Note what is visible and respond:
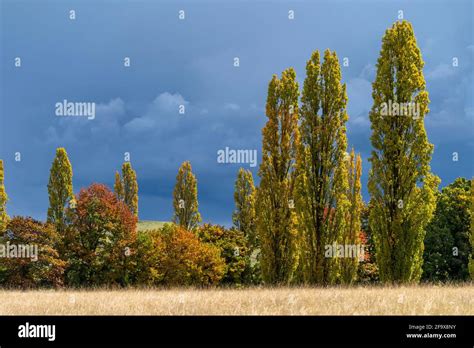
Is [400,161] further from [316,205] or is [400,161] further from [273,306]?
[273,306]

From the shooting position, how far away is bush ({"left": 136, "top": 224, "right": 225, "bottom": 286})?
145 ft

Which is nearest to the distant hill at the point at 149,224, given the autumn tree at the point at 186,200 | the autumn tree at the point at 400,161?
the autumn tree at the point at 186,200

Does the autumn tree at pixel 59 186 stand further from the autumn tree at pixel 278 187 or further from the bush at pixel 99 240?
the autumn tree at pixel 278 187

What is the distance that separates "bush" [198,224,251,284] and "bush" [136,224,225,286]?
212 cm

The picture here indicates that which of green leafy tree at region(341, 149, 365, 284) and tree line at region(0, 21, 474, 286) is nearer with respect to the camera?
tree line at region(0, 21, 474, 286)

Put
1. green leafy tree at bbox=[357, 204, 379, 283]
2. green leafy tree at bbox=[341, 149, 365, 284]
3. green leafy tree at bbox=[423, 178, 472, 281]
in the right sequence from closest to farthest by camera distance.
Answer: green leafy tree at bbox=[341, 149, 365, 284], green leafy tree at bbox=[357, 204, 379, 283], green leafy tree at bbox=[423, 178, 472, 281]

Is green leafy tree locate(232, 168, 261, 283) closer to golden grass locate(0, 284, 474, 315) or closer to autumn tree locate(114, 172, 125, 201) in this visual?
autumn tree locate(114, 172, 125, 201)

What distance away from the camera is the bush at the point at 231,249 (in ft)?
159

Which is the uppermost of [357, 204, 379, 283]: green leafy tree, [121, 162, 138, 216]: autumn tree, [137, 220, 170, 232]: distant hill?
[121, 162, 138, 216]: autumn tree

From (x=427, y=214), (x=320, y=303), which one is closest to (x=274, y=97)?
(x=427, y=214)

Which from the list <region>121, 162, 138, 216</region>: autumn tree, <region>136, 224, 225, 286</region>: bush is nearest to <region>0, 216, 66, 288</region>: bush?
<region>136, 224, 225, 286</region>: bush

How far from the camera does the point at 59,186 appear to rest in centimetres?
5100

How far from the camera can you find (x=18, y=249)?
38.8 meters
